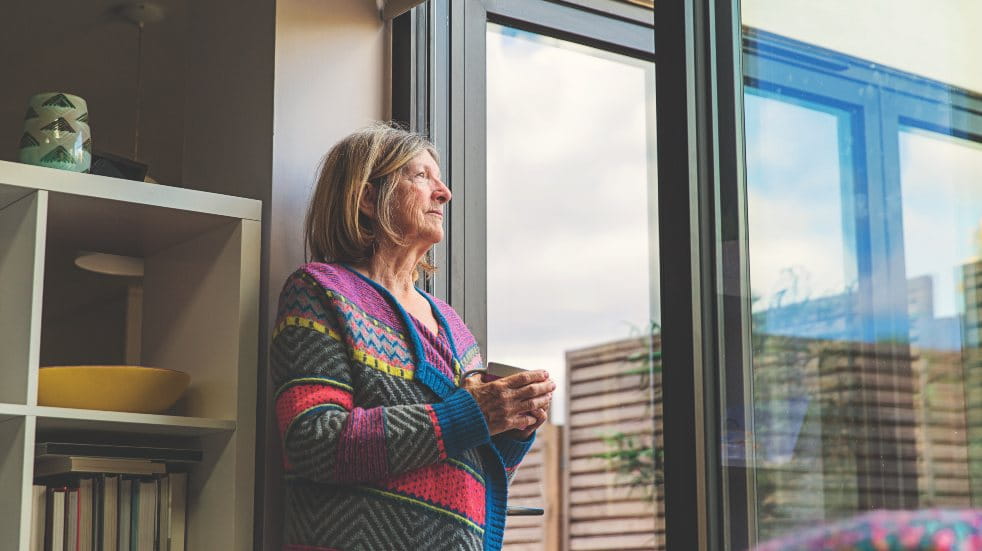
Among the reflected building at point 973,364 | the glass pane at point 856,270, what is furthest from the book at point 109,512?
the reflected building at point 973,364

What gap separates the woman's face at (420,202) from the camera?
1854 millimetres

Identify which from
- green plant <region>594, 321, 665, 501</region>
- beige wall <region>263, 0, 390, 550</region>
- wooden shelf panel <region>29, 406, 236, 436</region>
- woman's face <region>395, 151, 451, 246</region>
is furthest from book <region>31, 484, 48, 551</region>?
green plant <region>594, 321, 665, 501</region>

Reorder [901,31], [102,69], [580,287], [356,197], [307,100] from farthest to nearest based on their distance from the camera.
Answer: [580,287]
[102,69]
[307,100]
[356,197]
[901,31]

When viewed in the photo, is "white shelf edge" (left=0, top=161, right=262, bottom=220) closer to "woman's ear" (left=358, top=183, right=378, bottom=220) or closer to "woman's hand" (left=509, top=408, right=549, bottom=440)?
"woman's ear" (left=358, top=183, right=378, bottom=220)

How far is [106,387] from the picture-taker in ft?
5.96

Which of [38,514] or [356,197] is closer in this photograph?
[38,514]

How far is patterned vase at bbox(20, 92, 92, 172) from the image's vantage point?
1.83 metres

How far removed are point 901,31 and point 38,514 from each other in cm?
139

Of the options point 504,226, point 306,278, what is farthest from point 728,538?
point 504,226

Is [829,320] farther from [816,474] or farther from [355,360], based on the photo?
[355,360]

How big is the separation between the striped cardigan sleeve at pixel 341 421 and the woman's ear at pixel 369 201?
0.21m

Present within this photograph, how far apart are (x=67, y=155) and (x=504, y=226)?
123 inches

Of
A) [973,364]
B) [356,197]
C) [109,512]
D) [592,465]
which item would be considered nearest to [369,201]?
[356,197]

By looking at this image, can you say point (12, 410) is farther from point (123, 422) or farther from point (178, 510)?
point (178, 510)
